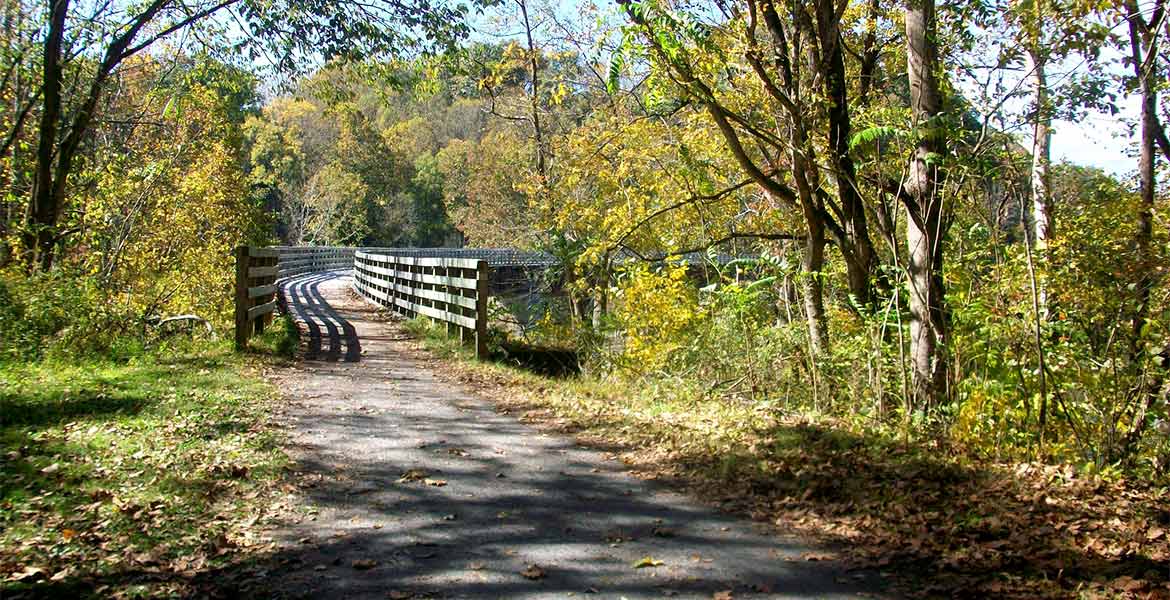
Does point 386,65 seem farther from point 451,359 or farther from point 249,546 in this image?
point 249,546

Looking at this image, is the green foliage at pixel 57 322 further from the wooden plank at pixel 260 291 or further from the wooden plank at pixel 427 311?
the wooden plank at pixel 427 311

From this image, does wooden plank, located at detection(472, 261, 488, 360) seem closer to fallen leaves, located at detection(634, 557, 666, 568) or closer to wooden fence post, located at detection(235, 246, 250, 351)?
wooden fence post, located at detection(235, 246, 250, 351)

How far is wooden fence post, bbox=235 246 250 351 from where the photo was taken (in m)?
11.9

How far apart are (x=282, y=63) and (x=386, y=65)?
152cm

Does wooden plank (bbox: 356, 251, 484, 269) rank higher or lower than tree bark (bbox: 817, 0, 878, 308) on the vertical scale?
lower

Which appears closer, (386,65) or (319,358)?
(319,358)

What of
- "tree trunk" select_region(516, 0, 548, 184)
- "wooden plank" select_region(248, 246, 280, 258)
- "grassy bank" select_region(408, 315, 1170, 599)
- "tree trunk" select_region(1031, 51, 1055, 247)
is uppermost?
"tree trunk" select_region(516, 0, 548, 184)

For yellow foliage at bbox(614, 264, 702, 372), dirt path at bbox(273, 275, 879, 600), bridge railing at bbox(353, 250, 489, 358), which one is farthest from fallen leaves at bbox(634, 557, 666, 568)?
bridge railing at bbox(353, 250, 489, 358)

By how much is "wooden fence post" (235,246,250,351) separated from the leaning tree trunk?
8124 mm

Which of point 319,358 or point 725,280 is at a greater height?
point 725,280

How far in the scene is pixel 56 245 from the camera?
44.2ft

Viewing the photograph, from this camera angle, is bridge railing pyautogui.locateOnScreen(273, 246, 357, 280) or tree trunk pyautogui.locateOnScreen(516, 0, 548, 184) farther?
bridge railing pyautogui.locateOnScreen(273, 246, 357, 280)

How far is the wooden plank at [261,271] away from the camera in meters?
12.5

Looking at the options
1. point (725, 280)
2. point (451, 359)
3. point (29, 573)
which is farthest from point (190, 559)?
point (451, 359)
